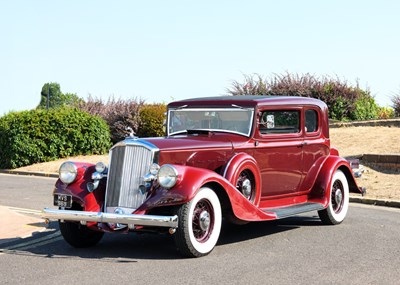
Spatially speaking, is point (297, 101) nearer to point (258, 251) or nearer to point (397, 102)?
point (258, 251)

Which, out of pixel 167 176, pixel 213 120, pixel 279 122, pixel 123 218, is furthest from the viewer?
pixel 279 122

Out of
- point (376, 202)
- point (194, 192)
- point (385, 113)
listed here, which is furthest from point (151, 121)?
point (194, 192)

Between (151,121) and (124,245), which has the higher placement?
(151,121)

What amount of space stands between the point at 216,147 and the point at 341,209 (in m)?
2.80

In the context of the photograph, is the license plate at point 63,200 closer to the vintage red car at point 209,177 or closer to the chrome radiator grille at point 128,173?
the vintage red car at point 209,177

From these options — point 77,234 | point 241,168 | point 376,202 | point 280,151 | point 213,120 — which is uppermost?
point 213,120

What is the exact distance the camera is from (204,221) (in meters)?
7.67

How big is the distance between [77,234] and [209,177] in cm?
191

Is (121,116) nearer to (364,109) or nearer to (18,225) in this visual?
(364,109)

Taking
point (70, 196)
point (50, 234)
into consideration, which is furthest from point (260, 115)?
point (50, 234)

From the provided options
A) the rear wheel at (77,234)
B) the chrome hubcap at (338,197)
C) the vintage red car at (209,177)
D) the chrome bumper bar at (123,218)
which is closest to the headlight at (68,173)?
the vintage red car at (209,177)

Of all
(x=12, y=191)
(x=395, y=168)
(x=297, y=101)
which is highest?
(x=297, y=101)

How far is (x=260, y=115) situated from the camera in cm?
912

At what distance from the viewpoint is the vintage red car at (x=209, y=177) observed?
296 inches
